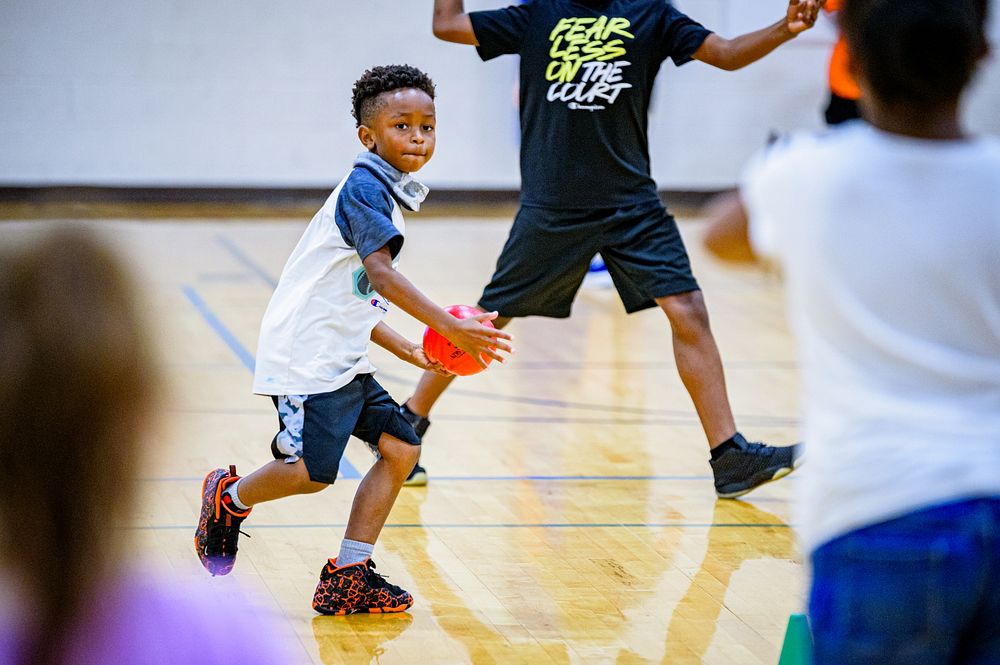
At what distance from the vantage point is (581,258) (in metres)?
4.45

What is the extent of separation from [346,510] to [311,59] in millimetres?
8385

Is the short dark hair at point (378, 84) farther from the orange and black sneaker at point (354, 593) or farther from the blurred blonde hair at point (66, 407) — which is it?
the blurred blonde hair at point (66, 407)

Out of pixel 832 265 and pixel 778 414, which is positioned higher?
pixel 832 265

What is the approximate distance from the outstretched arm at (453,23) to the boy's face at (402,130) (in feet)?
3.55

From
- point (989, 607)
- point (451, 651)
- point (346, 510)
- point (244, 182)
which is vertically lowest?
point (244, 182)

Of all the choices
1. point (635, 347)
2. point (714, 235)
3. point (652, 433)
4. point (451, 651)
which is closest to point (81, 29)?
point (635, 347)

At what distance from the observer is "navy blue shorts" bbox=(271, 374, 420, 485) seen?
3.24 metres

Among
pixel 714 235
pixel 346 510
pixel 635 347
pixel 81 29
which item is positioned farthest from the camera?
pixel 81 29

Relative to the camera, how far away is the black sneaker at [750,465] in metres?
4.27

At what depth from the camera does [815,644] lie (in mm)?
1616

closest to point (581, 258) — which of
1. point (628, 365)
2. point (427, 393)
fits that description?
point (427, 393)

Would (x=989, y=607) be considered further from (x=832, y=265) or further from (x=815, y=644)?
(x=832, y=265)

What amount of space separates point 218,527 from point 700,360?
1635 millimetres

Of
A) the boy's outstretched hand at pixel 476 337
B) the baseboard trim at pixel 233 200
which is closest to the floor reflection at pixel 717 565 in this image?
the boy's outstretched hand at pixel 476 337
